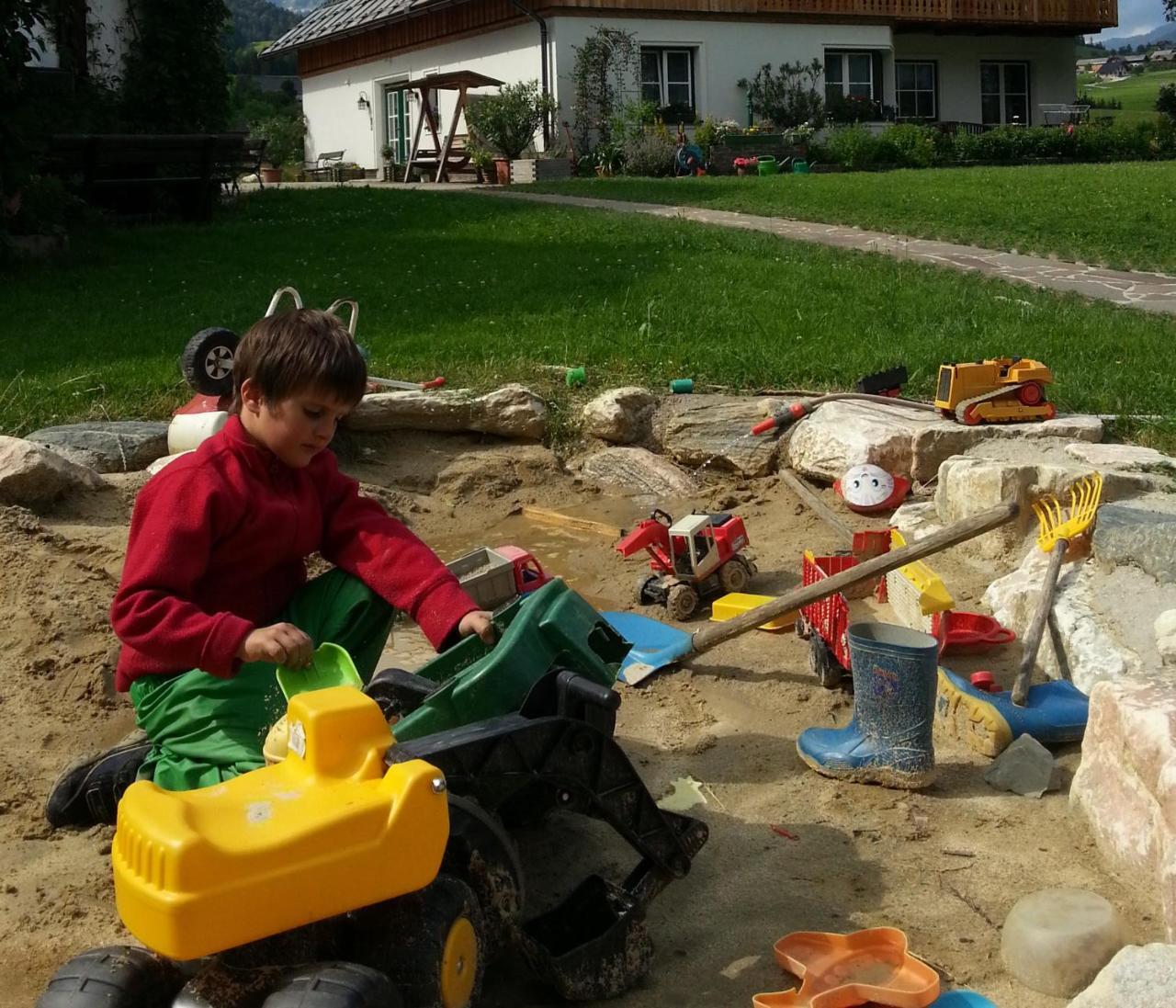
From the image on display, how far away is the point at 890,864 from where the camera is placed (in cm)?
290

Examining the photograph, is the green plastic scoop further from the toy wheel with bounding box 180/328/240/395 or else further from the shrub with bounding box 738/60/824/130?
the shrub with bounding box 738/60/824/130

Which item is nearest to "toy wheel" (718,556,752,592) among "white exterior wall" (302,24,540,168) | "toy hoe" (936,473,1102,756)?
"toy hoe" (936,473,1102,756)

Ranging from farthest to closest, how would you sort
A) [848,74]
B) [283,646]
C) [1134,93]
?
[1134,93], [848,74], [283,646]

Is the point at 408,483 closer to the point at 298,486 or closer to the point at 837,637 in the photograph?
the point at 837,637

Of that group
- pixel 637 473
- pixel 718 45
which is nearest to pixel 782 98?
pixel 718 45

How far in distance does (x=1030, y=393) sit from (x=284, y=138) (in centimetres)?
2740

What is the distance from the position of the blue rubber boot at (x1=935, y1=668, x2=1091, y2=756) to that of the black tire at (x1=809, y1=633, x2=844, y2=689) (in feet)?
1.24

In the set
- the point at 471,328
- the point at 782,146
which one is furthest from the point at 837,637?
the point at 782,146

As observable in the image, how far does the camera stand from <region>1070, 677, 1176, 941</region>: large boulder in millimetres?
2682

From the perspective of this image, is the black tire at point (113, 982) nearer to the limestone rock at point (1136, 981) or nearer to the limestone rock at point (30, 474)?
the limestone rock at point (1136, 981)

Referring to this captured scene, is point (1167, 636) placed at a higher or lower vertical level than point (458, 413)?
lower

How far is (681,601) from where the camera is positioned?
4543mm

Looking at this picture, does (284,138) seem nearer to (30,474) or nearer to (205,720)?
(30,474)

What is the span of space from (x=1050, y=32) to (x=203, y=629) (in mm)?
29340
